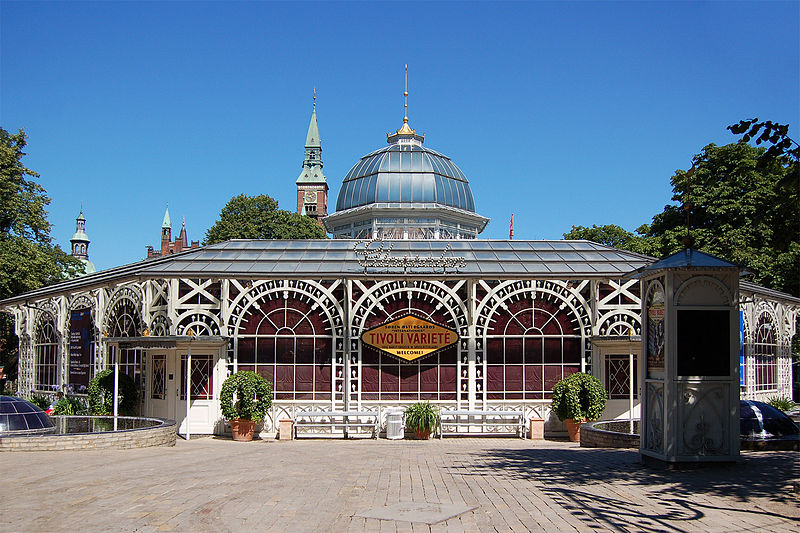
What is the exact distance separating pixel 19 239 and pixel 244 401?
698 inches

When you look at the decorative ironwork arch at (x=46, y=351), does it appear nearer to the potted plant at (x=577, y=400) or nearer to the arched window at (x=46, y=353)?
the arched window at (x=46, y=353)

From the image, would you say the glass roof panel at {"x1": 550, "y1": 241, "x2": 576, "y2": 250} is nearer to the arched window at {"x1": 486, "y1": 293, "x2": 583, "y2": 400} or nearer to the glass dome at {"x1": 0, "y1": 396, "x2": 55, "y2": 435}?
the arched window at {"x1": 486, "y1": 293, "x2": 583, "y2": 400}

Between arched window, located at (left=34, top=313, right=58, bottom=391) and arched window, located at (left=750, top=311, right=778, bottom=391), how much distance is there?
73.9ft

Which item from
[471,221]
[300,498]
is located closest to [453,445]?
[300,498]

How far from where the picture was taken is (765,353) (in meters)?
25.8

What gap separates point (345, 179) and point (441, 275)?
14.6m

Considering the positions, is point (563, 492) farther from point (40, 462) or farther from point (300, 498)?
point (40, 462)

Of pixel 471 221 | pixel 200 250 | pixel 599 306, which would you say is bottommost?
pixel 599 306

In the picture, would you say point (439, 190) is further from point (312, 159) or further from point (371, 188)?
point (312, 159)

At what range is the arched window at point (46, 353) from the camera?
26734 millimetres

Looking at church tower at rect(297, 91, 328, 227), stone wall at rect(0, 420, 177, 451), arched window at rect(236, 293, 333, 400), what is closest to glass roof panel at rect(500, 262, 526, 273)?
arched window at rect(236, 293, 333, 400)

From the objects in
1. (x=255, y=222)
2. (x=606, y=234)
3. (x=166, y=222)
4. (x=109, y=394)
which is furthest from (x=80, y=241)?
(x=109, y=394)

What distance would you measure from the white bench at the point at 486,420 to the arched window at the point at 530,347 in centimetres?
56

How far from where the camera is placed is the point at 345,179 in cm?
3541
